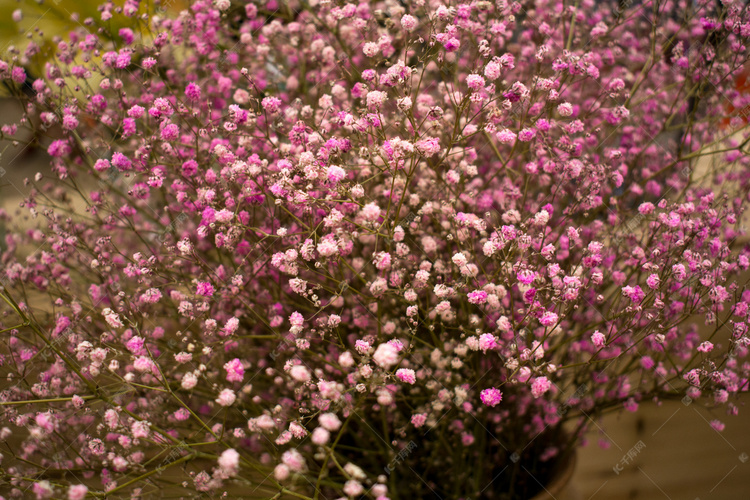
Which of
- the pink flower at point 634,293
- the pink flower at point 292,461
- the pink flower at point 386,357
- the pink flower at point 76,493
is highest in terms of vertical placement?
the pink flower at point 634,293

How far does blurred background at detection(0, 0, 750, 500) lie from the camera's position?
1.33 metres

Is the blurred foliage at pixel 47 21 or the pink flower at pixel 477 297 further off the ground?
the blurred foliage at pixel 47 21

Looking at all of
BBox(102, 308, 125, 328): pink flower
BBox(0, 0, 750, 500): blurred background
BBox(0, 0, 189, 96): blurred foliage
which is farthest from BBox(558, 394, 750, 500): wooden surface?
BBox(0, 0, 189, 96): blurred foliage

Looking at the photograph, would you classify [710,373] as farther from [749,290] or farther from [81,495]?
[81,495]

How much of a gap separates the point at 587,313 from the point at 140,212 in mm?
1065

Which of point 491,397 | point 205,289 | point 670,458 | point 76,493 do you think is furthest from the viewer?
point 670,458

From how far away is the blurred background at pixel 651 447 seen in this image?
1.33m

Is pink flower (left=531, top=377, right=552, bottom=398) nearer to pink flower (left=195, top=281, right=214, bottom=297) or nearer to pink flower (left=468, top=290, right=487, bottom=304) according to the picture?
pink flower (left=468, top=290, right=487, bottom=304)

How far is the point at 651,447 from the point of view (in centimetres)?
140

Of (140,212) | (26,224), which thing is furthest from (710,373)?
(26,224)

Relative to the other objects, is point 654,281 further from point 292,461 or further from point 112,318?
point 112,318

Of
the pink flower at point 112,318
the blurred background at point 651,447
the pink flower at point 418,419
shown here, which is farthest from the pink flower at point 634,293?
the pink flower at point 112,318

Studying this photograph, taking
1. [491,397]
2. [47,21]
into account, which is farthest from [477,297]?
[47,21]

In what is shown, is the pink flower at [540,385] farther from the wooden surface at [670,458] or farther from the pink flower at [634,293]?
the wooden surface at [670,458]
